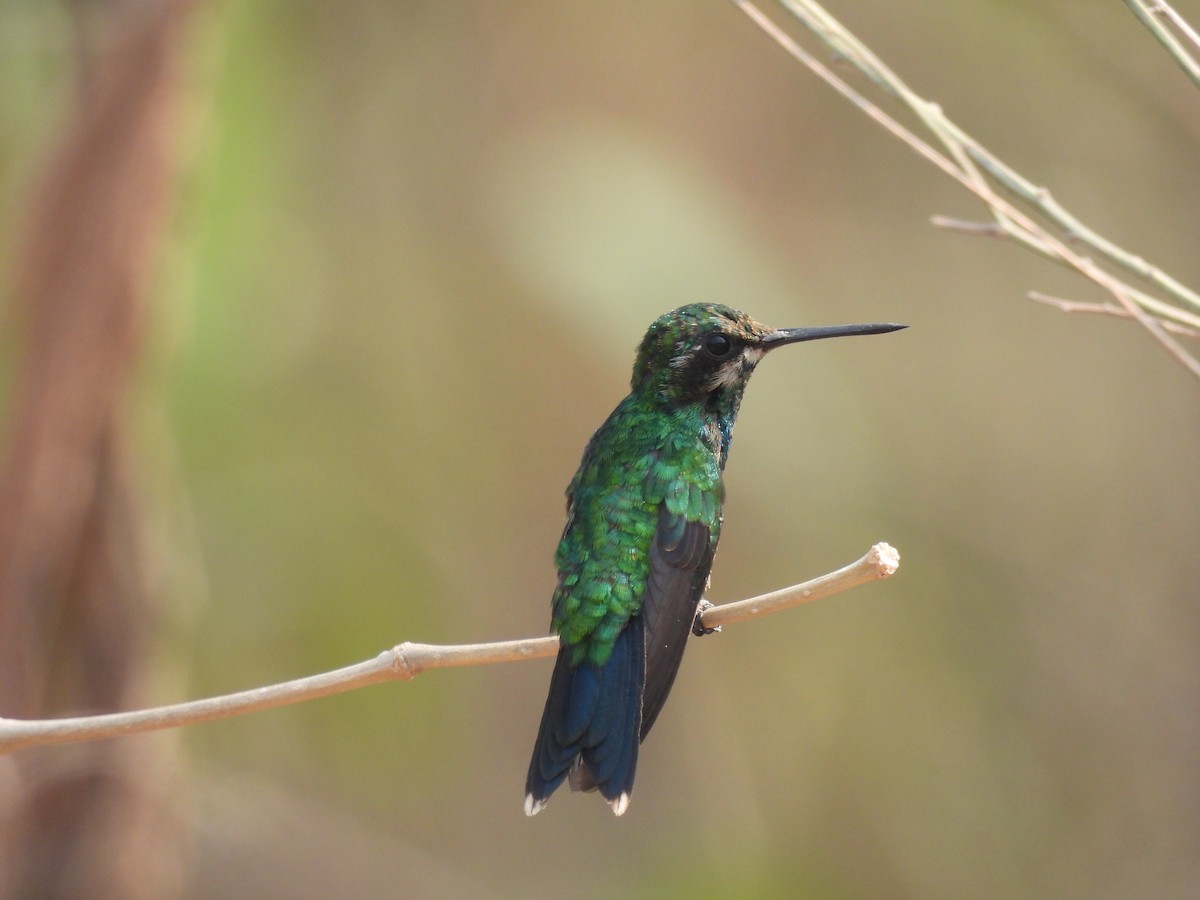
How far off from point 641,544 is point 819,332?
0.49m

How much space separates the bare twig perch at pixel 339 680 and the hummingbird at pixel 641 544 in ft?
1.15

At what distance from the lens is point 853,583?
159cm

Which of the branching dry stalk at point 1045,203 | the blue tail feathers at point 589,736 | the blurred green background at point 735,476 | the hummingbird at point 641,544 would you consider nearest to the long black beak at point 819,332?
the hummingbird at point 641,544

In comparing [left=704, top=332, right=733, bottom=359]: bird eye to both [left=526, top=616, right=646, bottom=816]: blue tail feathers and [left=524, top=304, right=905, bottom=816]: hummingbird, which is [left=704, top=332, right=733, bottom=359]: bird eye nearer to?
[left=524, top=304, right=905, bottom=816]: hummingbird

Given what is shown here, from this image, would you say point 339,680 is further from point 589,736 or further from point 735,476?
point 735,476

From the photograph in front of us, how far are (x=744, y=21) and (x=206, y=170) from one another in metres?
2.17

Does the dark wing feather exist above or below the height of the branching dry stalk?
below

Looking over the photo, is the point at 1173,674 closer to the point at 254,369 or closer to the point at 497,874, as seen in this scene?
the point at 497,874

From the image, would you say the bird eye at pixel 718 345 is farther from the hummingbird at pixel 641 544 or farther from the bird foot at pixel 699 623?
the bird foot at pixel 699 623

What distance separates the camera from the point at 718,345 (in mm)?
2395

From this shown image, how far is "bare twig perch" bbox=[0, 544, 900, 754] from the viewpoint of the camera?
158cm

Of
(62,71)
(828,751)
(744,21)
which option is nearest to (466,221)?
(744,21)

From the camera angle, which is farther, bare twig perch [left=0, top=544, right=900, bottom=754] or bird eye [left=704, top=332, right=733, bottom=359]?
bird eye [left=704, top=332, right=733, bottom=359]

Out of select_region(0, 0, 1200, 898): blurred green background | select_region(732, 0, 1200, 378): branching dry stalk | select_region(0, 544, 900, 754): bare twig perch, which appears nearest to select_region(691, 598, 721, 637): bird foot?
select_region(0, 544, 900, 754): bare twig perch
